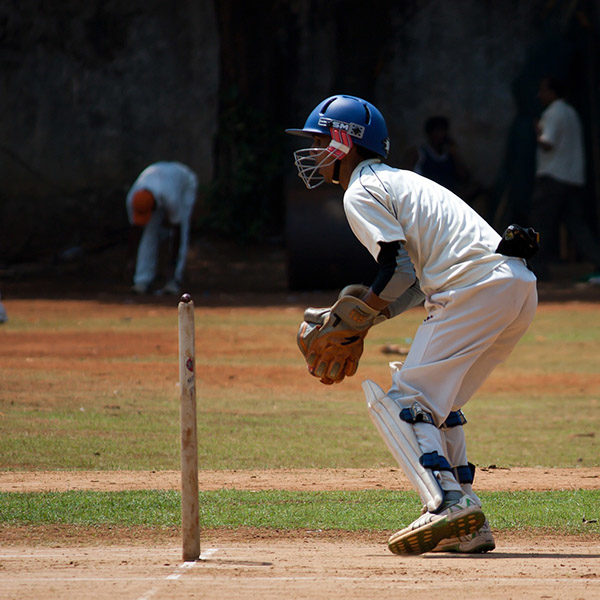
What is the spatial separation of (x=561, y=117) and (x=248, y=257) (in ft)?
20.8

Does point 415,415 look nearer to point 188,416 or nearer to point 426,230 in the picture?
point 426,230

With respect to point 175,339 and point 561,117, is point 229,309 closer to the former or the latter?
point 175,339

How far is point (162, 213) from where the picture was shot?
59.8ft

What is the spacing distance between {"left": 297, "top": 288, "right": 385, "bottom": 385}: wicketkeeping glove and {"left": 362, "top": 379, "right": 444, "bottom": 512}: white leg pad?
240 millimetres

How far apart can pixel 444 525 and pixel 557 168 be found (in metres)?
15.2

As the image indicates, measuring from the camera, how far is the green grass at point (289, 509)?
20.4 ft

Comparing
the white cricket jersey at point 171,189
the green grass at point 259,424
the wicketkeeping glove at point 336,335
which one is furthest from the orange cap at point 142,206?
the wicketkeeping glove at point 336,335

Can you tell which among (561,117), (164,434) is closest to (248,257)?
(561,117)

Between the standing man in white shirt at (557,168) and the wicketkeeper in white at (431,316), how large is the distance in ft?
47.6

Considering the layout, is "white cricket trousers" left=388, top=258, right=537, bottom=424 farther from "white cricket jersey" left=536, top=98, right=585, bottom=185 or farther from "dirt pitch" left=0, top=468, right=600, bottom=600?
"white cricket jersey" left=536, top=98, right=585, bottom=185

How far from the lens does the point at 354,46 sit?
23.2 m

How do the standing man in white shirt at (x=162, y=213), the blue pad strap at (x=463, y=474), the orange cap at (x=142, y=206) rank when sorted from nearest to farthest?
1. the blue pad strap at (x=463, y=474)
2. the orange cap at (x=142, y=206)
3. the standing man in white shirt at (x=162, y=213)

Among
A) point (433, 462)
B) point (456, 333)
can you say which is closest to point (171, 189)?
point (456, 333)

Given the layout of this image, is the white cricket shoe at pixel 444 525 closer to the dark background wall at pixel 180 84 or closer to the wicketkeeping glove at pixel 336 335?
the wicketkeeping glove at pixel 336 335
